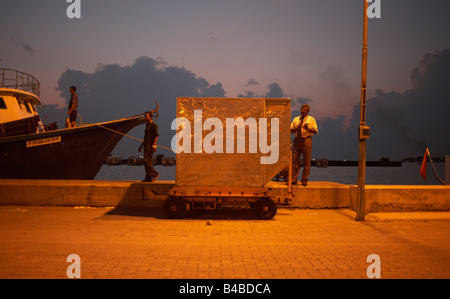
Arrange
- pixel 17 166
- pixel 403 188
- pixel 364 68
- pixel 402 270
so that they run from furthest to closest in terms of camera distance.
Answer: pixel 17 166 → pixel 403 188 → pixel 364 68 → pixel 402 270

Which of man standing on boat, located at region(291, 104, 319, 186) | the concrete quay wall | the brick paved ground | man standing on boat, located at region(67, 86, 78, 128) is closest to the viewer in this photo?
the brick paved ground

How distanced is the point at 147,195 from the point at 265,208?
3.33 metres

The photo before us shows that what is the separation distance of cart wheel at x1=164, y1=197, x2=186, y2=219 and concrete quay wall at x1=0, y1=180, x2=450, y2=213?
109 cm

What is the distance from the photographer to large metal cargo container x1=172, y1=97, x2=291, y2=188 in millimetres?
8188

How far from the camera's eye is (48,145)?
1497 centimetres

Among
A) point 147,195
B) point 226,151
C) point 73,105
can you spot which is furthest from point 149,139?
point 73,105

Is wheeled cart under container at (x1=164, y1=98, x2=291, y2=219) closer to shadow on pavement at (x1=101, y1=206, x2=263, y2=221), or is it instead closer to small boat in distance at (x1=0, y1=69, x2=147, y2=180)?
shadow on pavement at (x1=101, y1=206, x2=263, y2=221)

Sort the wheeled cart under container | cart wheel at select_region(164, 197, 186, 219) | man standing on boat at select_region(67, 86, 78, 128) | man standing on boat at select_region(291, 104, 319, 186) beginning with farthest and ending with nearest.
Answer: man standing on boat at select_region(67, 86, 78, 128) → man standing on boat at select_region(291, 104, 319, 186) → cart wheel at select_region(164, 197, 186, 219) → the wheeled cart under container

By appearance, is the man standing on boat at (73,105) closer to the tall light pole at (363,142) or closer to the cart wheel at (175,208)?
the cart wheel at (175,208)

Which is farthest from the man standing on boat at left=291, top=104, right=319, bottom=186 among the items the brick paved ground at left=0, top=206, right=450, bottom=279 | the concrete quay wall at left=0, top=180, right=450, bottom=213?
the brick paved ground at left=0, top=206, right=450, bottom=279

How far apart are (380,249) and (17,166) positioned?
46.1 ft

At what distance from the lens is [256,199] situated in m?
8.38
